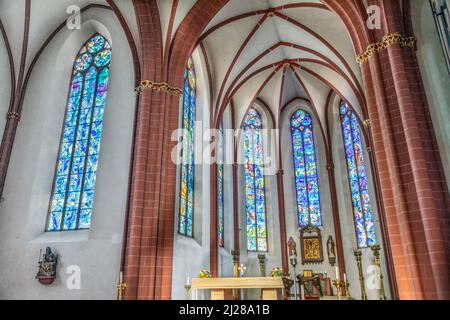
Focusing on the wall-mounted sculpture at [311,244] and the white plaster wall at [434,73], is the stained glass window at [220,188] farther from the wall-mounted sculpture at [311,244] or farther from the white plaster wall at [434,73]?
the white plaster wall at [434,73]

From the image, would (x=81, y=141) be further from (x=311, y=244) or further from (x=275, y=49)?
(x=311, y=244)

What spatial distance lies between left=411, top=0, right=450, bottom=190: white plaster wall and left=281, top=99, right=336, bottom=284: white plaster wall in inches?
404

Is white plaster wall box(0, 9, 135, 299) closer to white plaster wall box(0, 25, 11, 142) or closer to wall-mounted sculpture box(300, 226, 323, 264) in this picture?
white plaster wall box(0, 25, 11, 142)

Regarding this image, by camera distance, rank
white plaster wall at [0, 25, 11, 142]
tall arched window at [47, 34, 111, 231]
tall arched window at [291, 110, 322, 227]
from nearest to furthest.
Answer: tall arched window at [47, 34, 111, 231] → white plaster wall at [0, 25, 11, 142] → tall arched window at [291, 110, 322, 227]

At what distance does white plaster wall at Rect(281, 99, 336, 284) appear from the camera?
17.0m

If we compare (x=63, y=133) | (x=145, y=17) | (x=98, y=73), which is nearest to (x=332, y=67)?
(x=145, y=17)

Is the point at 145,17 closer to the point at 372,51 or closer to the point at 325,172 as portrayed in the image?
the point at 372,51

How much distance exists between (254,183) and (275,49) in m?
6.47

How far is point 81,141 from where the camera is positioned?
11.6 metres

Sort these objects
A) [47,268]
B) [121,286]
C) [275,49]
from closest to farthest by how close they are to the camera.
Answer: [121,286]
[47,268]
[275,49]

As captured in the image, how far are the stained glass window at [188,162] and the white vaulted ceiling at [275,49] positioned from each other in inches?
55.6

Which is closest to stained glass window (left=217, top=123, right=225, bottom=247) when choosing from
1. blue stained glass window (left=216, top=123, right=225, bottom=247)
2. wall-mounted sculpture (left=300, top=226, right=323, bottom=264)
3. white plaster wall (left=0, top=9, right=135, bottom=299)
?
blue stained glass window (left=216, top=123, right=225, bottom=247)

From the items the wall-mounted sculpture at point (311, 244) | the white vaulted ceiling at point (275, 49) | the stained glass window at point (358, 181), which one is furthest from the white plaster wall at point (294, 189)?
the white vaulted ceiling at point (275, 49)

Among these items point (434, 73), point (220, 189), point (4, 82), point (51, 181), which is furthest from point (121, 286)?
point (434, 73)
